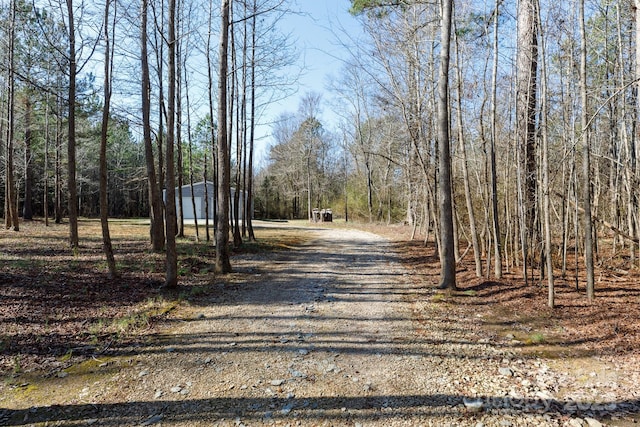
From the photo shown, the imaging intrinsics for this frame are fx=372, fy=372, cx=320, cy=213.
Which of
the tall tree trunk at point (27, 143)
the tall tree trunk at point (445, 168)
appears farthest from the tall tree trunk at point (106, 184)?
the tall tree trunk at point (27, 143)

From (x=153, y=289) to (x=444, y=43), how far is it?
6.74 meters

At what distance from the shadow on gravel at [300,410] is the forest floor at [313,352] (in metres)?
0.01

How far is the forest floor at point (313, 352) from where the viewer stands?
2875 millimetres

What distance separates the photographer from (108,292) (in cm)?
628

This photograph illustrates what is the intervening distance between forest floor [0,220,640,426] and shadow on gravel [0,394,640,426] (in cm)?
1

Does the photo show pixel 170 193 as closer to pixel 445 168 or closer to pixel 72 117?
pixel 72 117

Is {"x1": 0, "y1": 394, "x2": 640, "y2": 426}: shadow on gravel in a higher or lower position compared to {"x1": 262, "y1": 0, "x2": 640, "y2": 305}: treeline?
lower

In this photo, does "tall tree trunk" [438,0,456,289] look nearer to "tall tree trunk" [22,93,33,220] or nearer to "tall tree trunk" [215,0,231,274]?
"tall tree trunk" [215,0,231,274]

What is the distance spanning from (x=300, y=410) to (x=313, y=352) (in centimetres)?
107

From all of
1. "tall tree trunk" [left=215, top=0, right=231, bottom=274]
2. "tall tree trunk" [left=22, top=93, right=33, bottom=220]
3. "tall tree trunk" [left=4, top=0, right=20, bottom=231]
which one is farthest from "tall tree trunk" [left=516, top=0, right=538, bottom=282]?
"tall tree trunk" [left=22, top=93, right=33, bottom=220]

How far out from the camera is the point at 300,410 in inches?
114

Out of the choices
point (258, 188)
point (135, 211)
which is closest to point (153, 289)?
point (258, 188)

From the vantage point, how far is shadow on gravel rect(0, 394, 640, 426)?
277cm

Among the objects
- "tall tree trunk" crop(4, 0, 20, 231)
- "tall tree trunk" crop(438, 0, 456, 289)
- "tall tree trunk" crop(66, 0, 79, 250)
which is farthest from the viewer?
"tall tree trunk" crop(4, 0, 20, 231)
